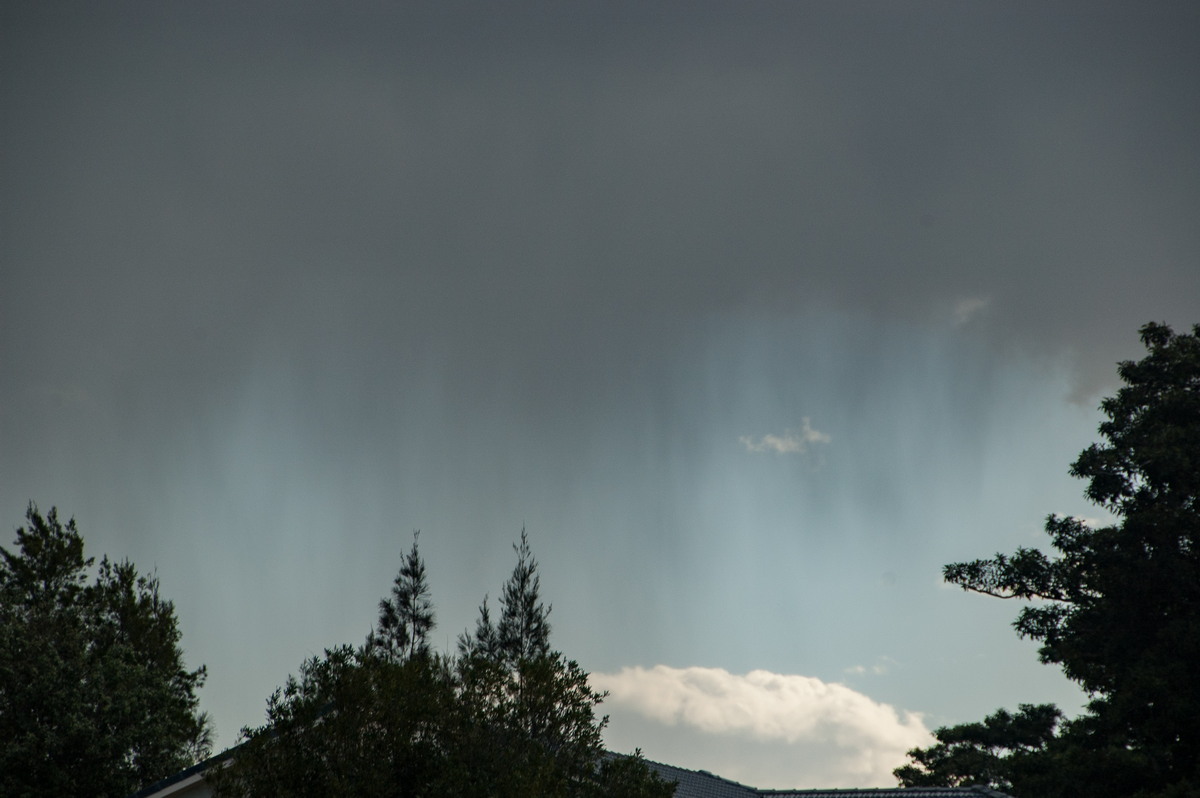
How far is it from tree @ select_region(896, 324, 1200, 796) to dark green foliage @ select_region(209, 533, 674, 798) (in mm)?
14233

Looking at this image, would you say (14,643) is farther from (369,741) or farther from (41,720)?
(369,741)

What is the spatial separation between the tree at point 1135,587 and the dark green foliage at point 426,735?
46.7 feet

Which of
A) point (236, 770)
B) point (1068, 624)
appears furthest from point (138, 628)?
point (1068, 624)

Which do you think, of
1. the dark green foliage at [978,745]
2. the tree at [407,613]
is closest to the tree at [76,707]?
the tree at [407,613]

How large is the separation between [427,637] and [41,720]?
16886mm

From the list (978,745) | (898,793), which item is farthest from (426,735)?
(978,745)

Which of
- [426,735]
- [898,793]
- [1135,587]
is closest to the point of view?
[426,735]

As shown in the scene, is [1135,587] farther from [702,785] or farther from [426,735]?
[426,735]

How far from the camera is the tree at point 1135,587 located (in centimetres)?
2264

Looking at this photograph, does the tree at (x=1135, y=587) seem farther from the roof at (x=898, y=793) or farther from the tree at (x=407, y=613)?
the tree at (x=407, y=613)

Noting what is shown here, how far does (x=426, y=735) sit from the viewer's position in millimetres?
13930

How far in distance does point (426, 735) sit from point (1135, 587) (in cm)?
1907

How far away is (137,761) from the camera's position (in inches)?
1296

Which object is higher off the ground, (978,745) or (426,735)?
(978,745)
